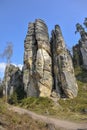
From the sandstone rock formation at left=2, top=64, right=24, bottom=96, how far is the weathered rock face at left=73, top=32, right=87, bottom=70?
14.4 meters

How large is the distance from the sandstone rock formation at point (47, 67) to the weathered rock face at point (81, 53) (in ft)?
44.6

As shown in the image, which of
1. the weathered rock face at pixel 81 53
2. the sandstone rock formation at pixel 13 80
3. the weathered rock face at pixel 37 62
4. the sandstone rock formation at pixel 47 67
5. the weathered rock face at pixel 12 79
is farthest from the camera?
the weathered rock face at pixel 81 53

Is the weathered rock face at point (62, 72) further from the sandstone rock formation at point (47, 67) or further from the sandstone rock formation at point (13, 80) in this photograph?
the sandstone rock formation at point (13, 80)

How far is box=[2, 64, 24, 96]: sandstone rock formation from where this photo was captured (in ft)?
160

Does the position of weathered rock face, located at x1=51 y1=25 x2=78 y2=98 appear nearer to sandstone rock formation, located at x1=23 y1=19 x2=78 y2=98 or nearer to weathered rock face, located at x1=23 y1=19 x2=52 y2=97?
sandstone rock formation, located at x1=23 y1=19 x2=78 y2=98

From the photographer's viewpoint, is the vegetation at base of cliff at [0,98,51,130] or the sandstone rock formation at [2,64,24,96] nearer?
the vegetation at base of cliff at [0,98,51,130]

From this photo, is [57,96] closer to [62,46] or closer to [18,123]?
[62,46]

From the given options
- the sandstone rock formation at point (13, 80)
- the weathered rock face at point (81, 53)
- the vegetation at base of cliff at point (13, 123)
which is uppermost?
the weathered rock face at point (81, 53)

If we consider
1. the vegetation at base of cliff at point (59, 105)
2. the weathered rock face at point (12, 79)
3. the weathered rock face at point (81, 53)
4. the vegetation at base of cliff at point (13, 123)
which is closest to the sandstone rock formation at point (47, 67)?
the vegetation at base of cliff at point (59, 105)

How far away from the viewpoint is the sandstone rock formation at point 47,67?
41.1 m

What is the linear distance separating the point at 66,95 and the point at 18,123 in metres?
25.4

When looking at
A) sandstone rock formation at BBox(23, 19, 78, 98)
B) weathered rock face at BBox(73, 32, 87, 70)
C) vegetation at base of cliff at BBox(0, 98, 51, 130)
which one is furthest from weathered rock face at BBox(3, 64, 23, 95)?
vegetation at base of cliff at BBox(0, 98, 51, 130)

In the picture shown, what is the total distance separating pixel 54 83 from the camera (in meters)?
42.8

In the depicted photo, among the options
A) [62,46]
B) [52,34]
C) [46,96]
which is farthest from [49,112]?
[52,34]
